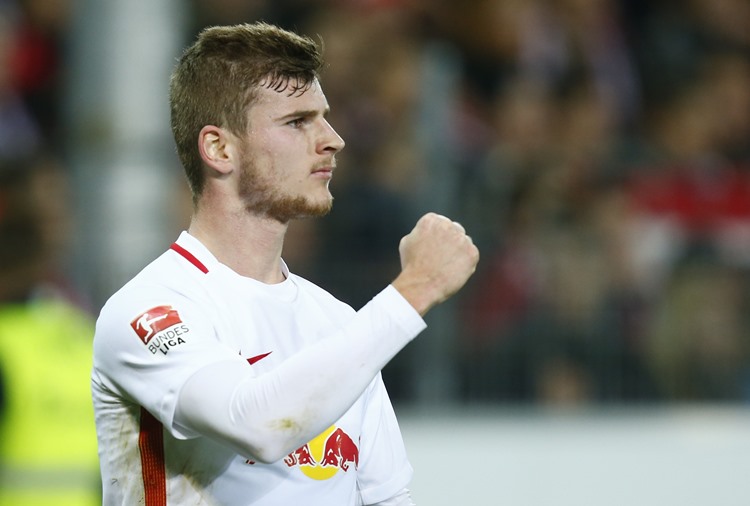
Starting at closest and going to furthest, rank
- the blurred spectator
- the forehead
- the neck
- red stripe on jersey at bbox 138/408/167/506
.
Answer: red stripe on jersey at bbox 138/408/167/506, the forehead, the neck, the blurred spectator

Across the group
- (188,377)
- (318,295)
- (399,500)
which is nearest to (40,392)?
(318,295)

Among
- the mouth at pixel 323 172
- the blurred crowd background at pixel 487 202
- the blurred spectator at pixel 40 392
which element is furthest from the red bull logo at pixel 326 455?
the blurred crowd background at pixel 487 202

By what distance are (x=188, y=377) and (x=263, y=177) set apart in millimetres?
527

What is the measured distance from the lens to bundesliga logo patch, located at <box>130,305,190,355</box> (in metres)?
2.78

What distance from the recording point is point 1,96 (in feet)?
26.0

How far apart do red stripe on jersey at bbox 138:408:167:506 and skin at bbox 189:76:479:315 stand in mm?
413

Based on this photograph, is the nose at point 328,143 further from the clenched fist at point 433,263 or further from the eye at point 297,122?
the clenched fist at point 433,263

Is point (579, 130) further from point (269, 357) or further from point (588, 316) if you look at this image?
point (269, 357)

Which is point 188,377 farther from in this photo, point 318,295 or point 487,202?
point 487,202

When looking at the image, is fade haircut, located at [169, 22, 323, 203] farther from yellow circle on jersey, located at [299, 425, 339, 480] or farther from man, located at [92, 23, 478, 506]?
yellow circle on jersey, located at [299, 425, 339, 480]

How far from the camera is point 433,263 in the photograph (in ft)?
9.18

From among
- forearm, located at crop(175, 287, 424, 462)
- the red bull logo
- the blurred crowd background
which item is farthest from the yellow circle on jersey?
the blurred crowd background

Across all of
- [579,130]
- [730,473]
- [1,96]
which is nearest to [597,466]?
[730,473]

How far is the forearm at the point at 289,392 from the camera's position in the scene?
2613mm
